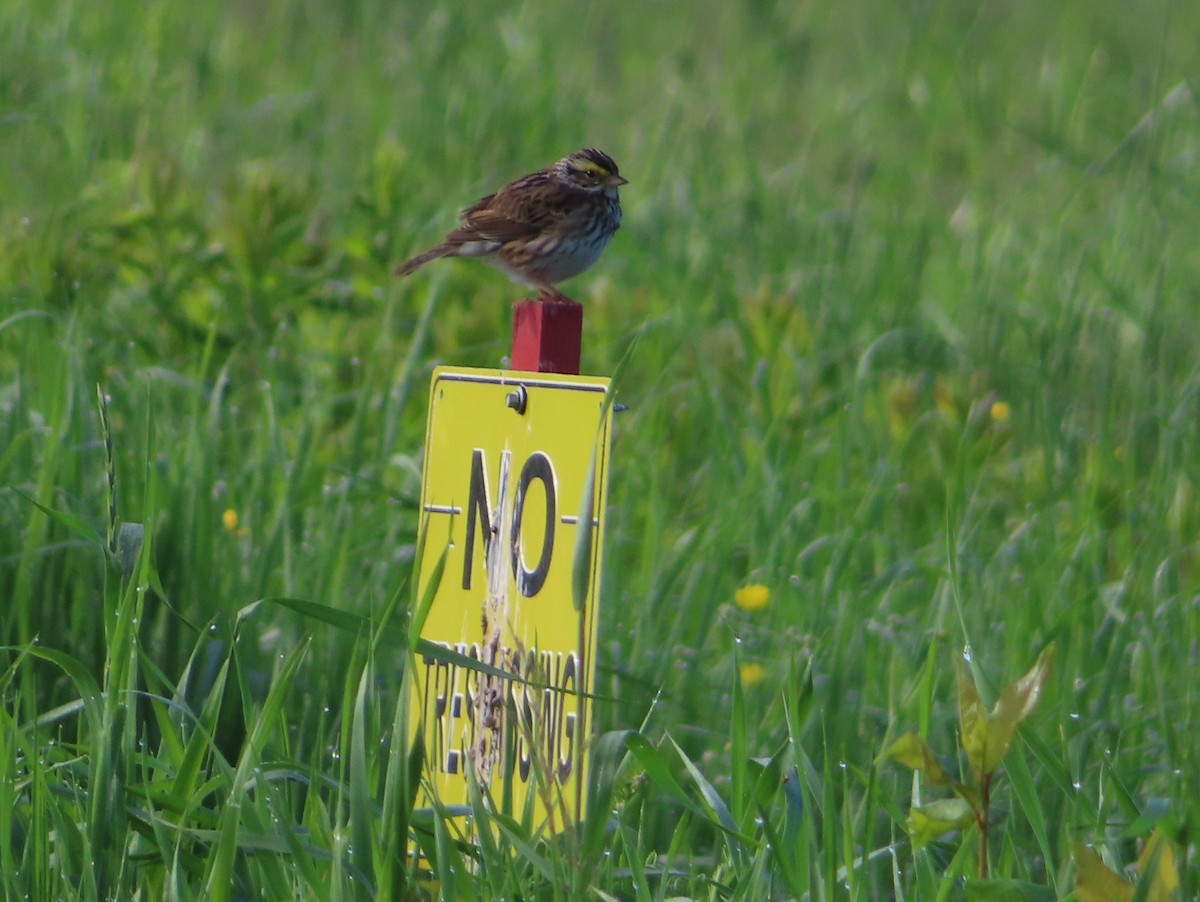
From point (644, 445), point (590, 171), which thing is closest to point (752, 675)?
point (644, 445)

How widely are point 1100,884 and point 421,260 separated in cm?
288

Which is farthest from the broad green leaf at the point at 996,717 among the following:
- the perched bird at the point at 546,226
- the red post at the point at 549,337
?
the perched bird at the point at 546,226

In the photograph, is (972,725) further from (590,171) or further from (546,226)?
Result: (590,171)

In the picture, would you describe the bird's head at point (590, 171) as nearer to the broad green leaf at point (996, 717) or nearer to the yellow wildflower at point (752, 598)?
the yellow wildflower at point (752, 598)

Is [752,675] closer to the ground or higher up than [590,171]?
closer to the ground

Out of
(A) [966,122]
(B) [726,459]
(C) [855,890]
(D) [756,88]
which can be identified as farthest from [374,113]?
(C) [855,890]

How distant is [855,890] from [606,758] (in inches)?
17.2

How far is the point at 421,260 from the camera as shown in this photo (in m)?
4.34

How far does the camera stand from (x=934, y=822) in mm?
1944

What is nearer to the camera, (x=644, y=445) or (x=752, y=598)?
(x=752, y=598)

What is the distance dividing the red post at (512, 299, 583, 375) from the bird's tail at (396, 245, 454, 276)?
5.67 feet

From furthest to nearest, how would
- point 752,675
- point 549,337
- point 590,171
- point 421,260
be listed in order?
1. point 590,171
2. point 421,260
3. point 752,675
4. point 549,337

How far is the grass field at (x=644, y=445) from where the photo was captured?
2223mm

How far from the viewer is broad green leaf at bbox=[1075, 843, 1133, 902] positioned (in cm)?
186
